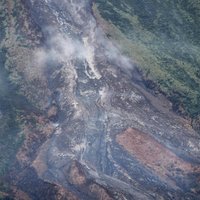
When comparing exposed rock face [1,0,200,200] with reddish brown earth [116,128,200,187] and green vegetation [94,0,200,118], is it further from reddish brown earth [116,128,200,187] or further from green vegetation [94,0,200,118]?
green vegetation [94,0,200,118]

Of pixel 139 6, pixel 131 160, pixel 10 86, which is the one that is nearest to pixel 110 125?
pixel 131 160

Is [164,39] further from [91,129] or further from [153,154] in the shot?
[153,154]

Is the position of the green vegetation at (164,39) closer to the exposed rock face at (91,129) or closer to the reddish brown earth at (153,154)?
the exposed rock face at (91,129)

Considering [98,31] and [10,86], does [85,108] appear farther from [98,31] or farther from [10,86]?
[98,31]

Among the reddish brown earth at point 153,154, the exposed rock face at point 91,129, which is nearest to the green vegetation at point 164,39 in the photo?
the exposed rock face at point 91,129

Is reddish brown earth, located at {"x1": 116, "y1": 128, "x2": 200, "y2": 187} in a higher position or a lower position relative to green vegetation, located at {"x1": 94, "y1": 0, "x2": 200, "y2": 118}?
lower

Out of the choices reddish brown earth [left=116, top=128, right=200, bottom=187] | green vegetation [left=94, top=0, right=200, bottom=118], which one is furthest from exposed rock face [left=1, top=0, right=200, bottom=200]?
green vegetation [left=94, top=0, right=200, bottom=118]

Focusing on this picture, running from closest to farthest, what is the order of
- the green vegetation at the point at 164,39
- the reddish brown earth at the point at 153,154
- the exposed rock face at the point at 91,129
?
the exposed rock face at the point at 91,129 < the reddish brown earth at the point at 153,154 < the green vegetation at the point at 164,39
